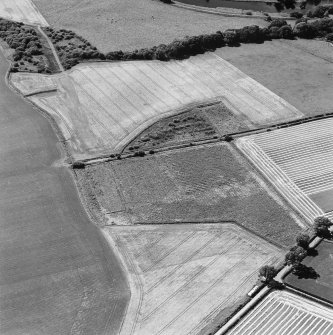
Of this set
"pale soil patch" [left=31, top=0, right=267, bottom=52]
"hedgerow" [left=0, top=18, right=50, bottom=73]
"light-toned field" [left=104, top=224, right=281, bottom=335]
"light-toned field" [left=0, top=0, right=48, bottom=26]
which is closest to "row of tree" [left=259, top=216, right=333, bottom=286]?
"light-toned field" [left=104, top=224, right=281, bottom=335]

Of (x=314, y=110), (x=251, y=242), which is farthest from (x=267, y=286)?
(x=314, y=110)

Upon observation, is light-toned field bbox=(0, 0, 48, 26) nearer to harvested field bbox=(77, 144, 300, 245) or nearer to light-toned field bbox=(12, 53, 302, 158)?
light-toned field bbox=(12, 53, 302, 158)

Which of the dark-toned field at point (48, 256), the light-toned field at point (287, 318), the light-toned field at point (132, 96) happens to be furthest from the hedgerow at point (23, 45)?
the light-toned field at point (287, 318)

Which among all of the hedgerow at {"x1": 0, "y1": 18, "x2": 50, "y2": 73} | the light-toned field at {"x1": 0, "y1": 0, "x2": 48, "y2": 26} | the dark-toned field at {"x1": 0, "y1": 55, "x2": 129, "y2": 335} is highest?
the light-toned field at {"x1": 0, "y1": 0, "x2": 48, "y2": 26}

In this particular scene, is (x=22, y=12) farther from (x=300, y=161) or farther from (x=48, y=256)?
(x=48, y=256)

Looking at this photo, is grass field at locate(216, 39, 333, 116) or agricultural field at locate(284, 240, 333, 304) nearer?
agricultural field at locate(284, 240, 333, 304)

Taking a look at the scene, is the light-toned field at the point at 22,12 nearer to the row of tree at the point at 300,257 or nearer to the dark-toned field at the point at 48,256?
the dark-toned field at the point at 48,256

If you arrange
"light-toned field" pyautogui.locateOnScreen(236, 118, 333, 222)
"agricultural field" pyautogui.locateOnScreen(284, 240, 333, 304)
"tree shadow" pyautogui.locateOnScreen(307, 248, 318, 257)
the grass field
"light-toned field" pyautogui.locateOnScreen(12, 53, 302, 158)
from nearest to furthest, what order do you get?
"agricultural field" pyautogui.locateOnScreen(284, 240, 333, 304) < "tree shadow" pyautogui.locateOnScreen(307, 248, 318, 257) < "light-toned field" pyautogui.locateOnScreen(236, 118, 333, 222) < "light-toned field" pyautogui.locateOnScreen(12, 53, 302, 158) < the grass field
